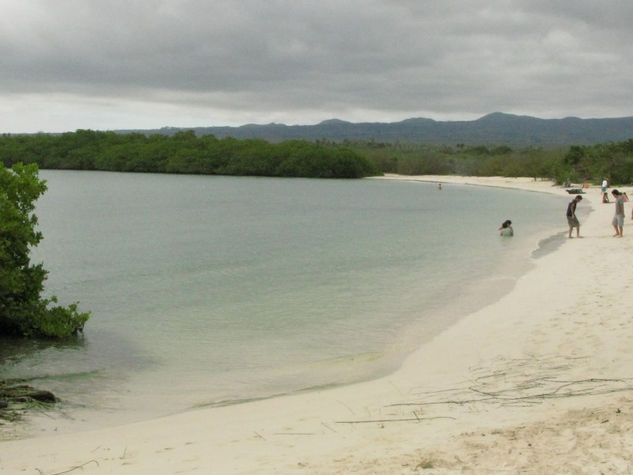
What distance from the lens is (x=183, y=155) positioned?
116312mm

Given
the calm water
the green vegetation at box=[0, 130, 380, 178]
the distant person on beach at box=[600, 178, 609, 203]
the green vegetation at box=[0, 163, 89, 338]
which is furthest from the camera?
the green vegetation at box=[0, 130, 380, 178]

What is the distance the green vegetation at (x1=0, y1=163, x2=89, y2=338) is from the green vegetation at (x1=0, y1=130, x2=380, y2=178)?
99768 millimetres

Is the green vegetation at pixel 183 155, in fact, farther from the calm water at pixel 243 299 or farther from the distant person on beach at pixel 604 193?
the calm water at pixel 243 299

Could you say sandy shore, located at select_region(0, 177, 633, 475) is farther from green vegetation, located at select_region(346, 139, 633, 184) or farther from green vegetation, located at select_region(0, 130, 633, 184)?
green vegetation, located at select_region(0, 130, 633, 184)

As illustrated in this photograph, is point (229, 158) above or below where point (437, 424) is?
above

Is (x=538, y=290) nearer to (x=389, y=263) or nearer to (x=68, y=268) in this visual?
(x=389, y=263)

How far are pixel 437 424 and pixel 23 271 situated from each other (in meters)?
8.86

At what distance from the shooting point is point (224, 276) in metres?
20.5

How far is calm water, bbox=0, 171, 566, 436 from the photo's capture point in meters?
9.95

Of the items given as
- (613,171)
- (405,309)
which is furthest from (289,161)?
(405,309)

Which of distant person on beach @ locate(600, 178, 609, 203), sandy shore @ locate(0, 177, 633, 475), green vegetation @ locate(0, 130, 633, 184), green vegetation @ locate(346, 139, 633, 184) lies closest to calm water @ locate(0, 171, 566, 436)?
sandy shore @ locate(0, 177, 633, 475)

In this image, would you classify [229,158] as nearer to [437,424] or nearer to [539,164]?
[539,164]

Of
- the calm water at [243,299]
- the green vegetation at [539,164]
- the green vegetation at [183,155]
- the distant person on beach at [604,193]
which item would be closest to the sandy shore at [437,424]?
the calm water at [243,299]

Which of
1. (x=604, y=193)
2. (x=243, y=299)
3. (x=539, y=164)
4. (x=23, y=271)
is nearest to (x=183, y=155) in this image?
(x=539, y=164)
